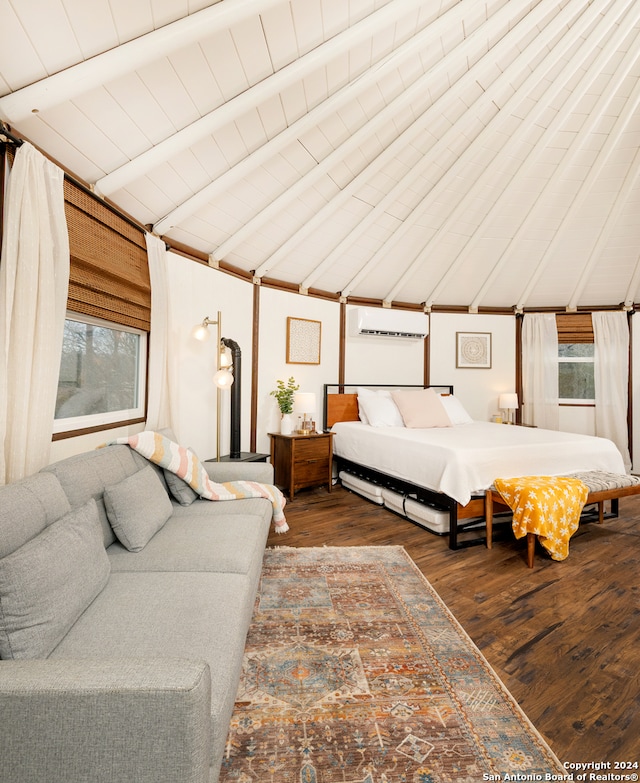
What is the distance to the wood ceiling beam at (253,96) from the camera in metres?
2.13

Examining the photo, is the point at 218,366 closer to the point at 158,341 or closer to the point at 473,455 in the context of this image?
the point at 158,341

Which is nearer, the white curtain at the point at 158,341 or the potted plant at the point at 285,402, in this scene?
the white curtain at the point at 158,341

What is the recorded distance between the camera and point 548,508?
2537 millimetres

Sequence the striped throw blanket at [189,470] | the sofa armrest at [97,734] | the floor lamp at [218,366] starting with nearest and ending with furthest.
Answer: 1. the sofa armrest at [97,734]
2. the striped throw blanket at [189,470]
3. the floor lamp at [218,366]

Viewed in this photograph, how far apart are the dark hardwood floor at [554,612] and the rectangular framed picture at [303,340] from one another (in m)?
1.87

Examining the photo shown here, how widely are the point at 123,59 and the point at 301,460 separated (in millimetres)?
3218

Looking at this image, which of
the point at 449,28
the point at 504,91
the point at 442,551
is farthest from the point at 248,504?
the point at 504,91

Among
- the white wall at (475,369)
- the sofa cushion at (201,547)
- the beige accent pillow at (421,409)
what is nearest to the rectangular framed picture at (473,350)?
the white wall at (475,369)

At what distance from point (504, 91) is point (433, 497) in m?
3.18

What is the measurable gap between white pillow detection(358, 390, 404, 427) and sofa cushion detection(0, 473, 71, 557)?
131 inches

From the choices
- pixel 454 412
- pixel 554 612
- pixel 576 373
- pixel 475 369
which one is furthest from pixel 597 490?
pixel 576 373

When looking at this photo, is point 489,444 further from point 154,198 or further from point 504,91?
point 154,198

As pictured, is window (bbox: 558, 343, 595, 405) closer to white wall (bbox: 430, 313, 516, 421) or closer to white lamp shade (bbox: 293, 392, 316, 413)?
white wall (bbox: 430, 313, 516, 421)

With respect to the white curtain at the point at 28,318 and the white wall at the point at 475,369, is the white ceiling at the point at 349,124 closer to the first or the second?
the white curtain at the point at 28,318
